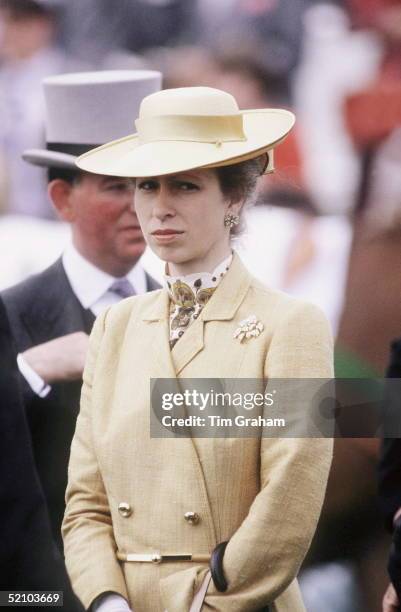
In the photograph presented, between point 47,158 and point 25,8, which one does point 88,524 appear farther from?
point 25,8

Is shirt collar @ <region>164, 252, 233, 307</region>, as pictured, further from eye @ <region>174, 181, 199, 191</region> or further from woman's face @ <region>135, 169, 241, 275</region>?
eye @ <region>174, 181, 199, 191</region>

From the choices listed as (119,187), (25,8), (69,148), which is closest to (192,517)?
(119,187)

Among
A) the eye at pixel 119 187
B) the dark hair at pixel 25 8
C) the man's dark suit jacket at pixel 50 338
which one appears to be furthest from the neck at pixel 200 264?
the dark hair at pixel 25 8

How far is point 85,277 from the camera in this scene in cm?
304

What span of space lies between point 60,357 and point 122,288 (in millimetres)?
240

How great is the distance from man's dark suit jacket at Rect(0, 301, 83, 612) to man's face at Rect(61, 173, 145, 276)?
0.58m

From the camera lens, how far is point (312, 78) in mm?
2916

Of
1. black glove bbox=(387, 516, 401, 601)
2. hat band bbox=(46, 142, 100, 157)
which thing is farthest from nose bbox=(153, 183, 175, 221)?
black glove bbox=(387, 516, 401, 601)

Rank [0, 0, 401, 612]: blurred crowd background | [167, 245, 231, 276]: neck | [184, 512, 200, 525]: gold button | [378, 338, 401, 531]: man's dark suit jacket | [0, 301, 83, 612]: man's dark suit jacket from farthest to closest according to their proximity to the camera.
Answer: [0, 0, 401, 612]: blurred crowd background < [378, 338, 401, 531]: man's dark suit jacket < [167, 245, 231, 276]: neck < [184, 512, 200, 525]: gold button < [0, 301, 83, 612]: man's dark suit jacket

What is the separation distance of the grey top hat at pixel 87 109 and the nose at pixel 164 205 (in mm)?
472

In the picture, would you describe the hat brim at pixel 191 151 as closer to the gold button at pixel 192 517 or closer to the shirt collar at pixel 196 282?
the shirt collar at pixel 196 282

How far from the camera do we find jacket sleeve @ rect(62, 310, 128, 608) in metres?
2.52

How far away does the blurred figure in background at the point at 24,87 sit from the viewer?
9.97 ft

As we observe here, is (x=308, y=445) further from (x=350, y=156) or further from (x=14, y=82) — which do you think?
(x=14, y=82)
